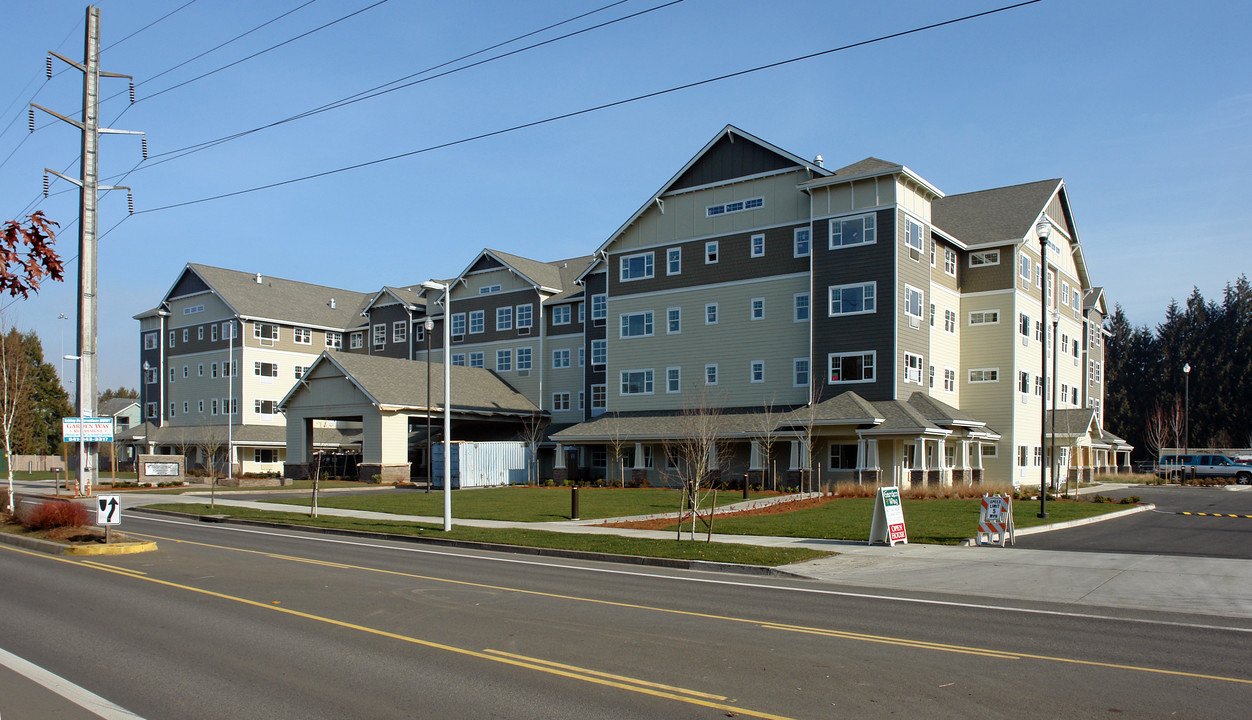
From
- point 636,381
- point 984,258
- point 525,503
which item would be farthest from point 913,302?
point 525,503

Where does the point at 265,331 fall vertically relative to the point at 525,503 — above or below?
above

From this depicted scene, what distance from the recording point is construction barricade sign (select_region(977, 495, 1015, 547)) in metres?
20.2

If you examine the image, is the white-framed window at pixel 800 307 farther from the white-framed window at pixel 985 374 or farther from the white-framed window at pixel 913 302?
the white-framed window at pixel 985 374

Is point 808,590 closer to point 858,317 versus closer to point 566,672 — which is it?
point 566,672

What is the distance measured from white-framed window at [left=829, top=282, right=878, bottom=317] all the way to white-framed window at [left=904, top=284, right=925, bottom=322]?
163 cm

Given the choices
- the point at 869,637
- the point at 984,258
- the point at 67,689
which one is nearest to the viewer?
the point at 67,689

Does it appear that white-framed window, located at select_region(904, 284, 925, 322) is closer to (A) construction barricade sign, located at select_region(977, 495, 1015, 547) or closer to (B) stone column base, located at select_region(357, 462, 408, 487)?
(A) construction barricade sign, located at select_region(977, 495, 1015, 547)

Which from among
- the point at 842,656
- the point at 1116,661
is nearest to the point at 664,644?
the point at 842,656

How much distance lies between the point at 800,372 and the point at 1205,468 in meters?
31.1

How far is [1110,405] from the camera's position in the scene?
300 feet

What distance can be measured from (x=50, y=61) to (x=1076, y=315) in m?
56.1

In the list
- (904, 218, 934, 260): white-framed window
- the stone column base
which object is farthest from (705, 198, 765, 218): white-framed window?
the stone column base

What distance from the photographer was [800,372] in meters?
45.3

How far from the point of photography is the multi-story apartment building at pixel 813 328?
4228 cm
